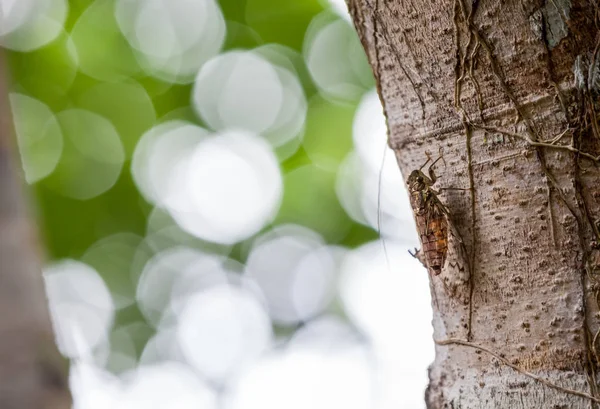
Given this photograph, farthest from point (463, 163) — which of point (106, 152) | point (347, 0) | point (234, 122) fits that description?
point (234, 122)

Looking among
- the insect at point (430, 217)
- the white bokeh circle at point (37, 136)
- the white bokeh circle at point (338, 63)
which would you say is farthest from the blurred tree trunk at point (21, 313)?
the white bokeh circle at point (338, 63)

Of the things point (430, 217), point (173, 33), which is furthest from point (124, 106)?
point (430, 217)

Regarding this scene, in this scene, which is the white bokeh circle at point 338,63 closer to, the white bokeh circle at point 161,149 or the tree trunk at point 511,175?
the white bokeh circle at point 161,149

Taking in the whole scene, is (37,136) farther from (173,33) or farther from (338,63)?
(338,63)

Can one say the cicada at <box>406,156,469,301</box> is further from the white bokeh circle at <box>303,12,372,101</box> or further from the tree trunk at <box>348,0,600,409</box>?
the white bokeh circle at <box>303,12,372,101</box>

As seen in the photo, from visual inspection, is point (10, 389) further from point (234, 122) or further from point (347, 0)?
point (234, 122)

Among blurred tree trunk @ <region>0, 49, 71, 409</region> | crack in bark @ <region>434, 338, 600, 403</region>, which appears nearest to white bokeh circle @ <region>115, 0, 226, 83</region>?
crack in bark @ <region>434, 338, 600, 403</region>
